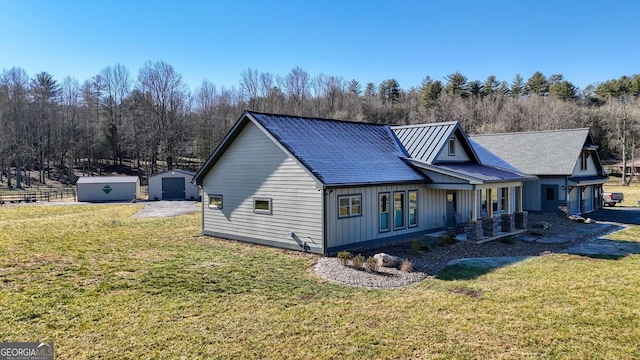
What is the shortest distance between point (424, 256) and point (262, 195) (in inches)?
255

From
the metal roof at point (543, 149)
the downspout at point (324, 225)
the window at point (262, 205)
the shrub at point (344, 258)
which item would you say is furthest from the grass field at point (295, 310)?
the metal roof at point (543, 149)

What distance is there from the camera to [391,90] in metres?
86.2

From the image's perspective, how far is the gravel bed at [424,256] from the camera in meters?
11.2

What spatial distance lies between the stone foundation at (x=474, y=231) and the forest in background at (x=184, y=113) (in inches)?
1739

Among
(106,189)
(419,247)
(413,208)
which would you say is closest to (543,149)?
(413,208)

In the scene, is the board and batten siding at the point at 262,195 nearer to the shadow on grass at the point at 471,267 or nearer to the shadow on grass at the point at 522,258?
the shadow on grass at the point at 471,267

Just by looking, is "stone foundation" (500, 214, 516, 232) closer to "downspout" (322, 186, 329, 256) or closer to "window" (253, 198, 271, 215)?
"downspout" (322, 186, 329, 256)

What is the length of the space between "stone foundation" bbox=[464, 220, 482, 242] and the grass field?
9.57 feet

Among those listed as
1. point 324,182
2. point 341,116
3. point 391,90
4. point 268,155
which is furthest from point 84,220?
point 391,90

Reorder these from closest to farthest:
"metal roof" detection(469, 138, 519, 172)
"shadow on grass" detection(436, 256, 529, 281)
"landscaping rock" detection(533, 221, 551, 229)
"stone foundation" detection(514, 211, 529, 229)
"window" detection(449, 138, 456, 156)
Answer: "shadow on grass" detection(436, 256, 529, 281)
"stone foundation" detection(514, 211, 529, 229)
"window" detection(449, 138, 456, 156)
"landscaping rock" detection(533, 221, 551, 229)
"metal roof" detection(469, 138, 519, 172)

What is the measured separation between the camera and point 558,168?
2567 centimetres

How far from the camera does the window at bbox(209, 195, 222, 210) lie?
1819 cm

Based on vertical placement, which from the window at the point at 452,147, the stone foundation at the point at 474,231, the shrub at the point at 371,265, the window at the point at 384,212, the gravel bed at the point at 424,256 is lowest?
the gravel bed at the point at 424,256

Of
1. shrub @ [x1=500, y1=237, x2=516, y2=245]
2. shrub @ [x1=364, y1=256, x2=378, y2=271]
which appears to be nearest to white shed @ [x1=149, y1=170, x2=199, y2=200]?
shrub @ [x1=500, y1=237, x2=516, y2=245]
